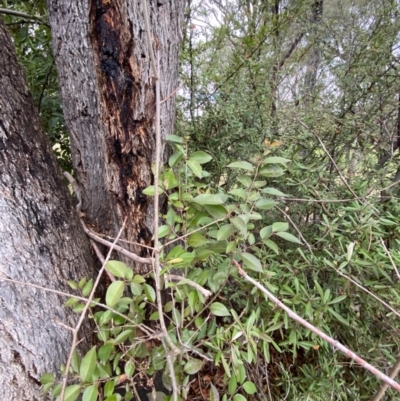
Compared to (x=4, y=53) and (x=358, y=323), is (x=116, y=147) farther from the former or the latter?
(x=358, y=323)

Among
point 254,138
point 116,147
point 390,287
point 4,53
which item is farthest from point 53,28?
point 390,287

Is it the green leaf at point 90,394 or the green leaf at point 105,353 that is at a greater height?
the green leaf at point 105,353

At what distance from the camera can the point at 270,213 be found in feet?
2.85

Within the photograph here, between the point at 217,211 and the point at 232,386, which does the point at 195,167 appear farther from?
the point at 232,386

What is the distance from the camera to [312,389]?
2.19 feet

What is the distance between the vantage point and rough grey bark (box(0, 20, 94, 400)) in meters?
0.52

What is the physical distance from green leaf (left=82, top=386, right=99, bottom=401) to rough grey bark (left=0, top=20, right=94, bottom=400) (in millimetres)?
172

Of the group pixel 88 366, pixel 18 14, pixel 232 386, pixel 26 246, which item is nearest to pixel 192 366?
pixel 232 386

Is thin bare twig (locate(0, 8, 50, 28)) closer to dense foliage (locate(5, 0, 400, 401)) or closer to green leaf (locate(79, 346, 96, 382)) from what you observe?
dense foliage (locate(5, 0, 400, 401))

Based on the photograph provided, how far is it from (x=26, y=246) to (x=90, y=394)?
29 cm

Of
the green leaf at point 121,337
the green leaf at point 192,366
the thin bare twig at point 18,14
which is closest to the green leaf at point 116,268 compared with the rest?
the green leaf at point 121,337

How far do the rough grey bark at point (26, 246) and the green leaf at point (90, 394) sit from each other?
17 centimetres

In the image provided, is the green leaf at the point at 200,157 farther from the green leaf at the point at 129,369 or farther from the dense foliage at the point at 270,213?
the green leaf at the point at 129,369

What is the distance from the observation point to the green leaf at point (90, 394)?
45cm
